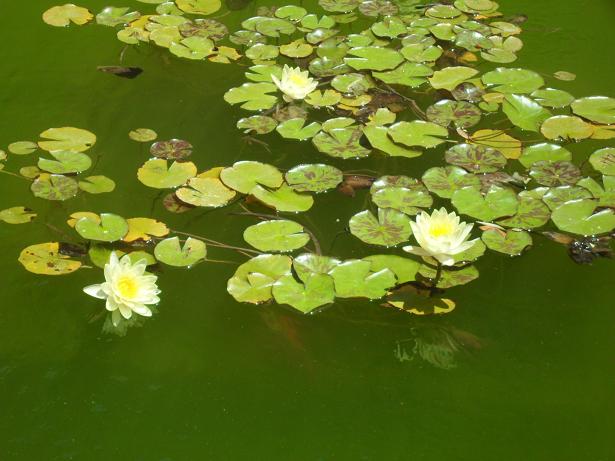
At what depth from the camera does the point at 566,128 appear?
2.39m

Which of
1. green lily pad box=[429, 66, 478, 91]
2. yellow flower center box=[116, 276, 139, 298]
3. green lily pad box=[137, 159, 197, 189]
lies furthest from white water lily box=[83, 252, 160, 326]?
green lily pad box=[429, 66, 478, 91]

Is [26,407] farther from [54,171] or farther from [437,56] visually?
[437,56]

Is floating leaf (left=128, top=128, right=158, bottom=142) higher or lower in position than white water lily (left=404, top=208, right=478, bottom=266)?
lower

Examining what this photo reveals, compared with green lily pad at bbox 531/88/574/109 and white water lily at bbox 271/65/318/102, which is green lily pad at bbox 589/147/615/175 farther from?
white water lily at bbox 271/65/318/102

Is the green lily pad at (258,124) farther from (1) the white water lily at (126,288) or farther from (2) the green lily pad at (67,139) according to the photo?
(1) the white water lily at (126,288)

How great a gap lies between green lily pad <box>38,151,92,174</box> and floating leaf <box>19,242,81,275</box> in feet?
1.05

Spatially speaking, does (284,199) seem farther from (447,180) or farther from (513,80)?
(513,80)

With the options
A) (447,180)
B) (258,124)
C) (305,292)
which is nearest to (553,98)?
(447,180)

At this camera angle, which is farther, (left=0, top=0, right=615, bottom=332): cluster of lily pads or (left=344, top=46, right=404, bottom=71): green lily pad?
(left=344, top=46, right=404, bottom=71): green lily pad

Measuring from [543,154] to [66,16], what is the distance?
194 centimetres

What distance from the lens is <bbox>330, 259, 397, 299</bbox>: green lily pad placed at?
1865 mm

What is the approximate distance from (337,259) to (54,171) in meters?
0.92

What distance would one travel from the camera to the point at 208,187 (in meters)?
2.18

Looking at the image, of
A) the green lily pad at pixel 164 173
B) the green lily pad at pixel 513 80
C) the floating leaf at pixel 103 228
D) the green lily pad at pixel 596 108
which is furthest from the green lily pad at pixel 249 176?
the green lily pad at pixel 596 108
